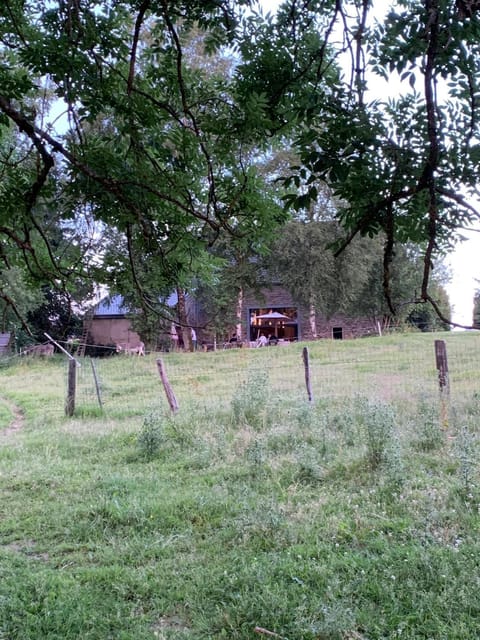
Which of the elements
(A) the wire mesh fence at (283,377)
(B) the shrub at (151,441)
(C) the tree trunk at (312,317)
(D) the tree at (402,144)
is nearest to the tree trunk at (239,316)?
(C) the tree trunk at (312,317)

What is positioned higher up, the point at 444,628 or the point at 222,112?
the point at 222,112

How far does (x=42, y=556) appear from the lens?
3234 millimetres

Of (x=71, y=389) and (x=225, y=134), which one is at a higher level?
(x=225, y=134)

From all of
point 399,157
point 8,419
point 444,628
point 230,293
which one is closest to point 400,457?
point 444,628

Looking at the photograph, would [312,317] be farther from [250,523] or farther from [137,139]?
[137,139]

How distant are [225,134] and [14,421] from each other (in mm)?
7140

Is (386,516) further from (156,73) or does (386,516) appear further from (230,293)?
(230,293)

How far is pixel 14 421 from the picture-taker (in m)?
8.12

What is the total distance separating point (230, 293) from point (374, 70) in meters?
15.9

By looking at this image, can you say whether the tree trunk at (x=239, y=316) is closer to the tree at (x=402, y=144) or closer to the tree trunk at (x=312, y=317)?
the tree trunk at (x=312, y=317)

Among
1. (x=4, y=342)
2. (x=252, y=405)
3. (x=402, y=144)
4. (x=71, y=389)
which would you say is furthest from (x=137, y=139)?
(x=4, y=342)

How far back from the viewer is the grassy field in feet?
7.95

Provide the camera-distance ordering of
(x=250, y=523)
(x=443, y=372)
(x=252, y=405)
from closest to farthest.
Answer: (x=250, y=523) < (x=443, y=372) < (x=252, y=405)

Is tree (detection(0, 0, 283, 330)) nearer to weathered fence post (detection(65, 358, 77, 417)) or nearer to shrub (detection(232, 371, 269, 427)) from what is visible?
shrub (detection(232, 371, 269, 427))
